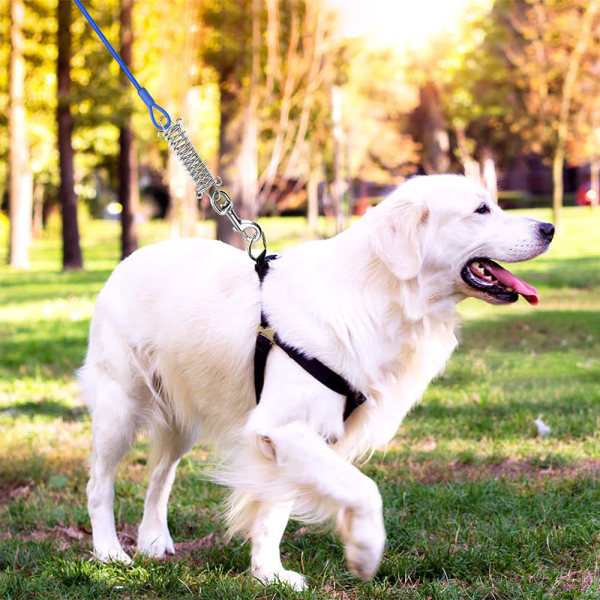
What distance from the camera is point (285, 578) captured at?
3492 millimetres

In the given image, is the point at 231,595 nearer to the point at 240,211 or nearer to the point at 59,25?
the point at 240,211

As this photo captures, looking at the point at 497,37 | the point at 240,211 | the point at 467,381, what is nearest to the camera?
the point at 467,381

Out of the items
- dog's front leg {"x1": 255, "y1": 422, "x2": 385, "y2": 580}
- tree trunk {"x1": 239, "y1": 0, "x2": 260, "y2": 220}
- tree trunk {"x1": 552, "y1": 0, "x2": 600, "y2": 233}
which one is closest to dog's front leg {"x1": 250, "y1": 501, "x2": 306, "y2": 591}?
dog's front leg {"x1": 255, "y1": 422, "x2": 385, "y2": 580}

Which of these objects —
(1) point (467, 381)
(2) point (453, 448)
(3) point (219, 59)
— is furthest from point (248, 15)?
(2) point (453, 448)

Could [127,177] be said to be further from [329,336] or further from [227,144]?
[329,336]

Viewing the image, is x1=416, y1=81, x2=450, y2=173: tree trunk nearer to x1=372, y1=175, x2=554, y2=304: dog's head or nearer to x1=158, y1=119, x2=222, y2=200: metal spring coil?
x1=158, y1=119, x2=222, y2=200: metal spring coil

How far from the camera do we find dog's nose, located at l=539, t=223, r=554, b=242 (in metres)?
3.35

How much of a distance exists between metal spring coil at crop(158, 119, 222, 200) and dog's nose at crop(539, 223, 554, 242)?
1.66 meters

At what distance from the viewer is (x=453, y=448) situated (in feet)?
17.7

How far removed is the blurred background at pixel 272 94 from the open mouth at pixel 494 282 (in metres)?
1.13

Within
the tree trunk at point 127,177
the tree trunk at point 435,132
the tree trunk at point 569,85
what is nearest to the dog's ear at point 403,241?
the tree trunk at point 127,177

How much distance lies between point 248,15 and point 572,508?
1610 centimetres

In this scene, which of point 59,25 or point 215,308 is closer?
point 215,308

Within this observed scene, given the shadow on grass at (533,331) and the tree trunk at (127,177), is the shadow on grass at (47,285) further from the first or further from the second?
the shadow on grass at (533,331)
